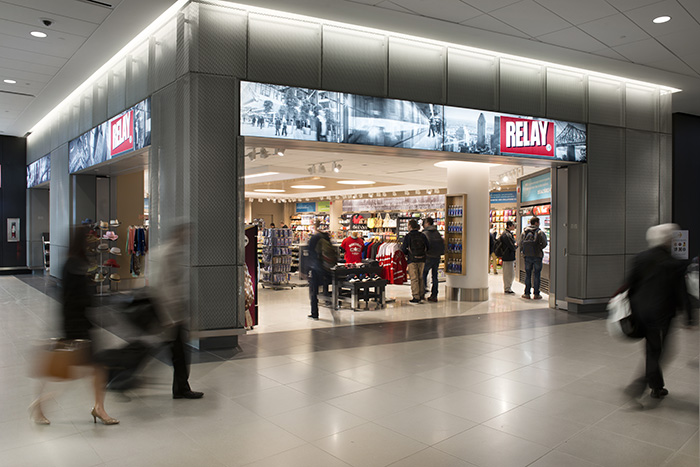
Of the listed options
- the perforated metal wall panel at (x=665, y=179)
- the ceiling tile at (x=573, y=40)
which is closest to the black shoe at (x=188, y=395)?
the ceiling tile at (x=573, y=40)

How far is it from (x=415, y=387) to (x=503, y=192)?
14457mm

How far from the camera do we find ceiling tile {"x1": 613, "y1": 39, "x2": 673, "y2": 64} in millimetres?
7055

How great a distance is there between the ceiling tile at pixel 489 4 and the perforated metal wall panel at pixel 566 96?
294cm

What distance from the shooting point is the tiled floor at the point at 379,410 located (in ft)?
10.6

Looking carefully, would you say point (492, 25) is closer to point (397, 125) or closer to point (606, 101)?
point (397, 125)

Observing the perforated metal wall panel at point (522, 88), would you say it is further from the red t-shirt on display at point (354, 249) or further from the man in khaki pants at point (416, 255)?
the red t-shirt on display at point (354, 249)

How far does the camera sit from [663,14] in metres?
6.09

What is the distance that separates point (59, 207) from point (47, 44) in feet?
17.2

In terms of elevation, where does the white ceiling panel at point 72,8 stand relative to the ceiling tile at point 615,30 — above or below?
above

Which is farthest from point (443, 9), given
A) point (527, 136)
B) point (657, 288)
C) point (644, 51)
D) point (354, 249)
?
point (354, 249)

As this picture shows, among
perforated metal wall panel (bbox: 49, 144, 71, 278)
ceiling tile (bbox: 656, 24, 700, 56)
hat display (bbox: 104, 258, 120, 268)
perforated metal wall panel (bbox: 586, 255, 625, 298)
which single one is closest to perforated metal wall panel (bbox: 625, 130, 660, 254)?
perforated metal wall panel (bbox: 586, 255, 625, 298)

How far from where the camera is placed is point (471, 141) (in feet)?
25.6

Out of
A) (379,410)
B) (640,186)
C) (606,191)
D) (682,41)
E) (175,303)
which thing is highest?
(682,41)

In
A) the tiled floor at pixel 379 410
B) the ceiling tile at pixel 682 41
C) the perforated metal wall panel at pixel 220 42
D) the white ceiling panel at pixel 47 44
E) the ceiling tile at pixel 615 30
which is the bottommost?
the tiled floor at pixel 379 410
